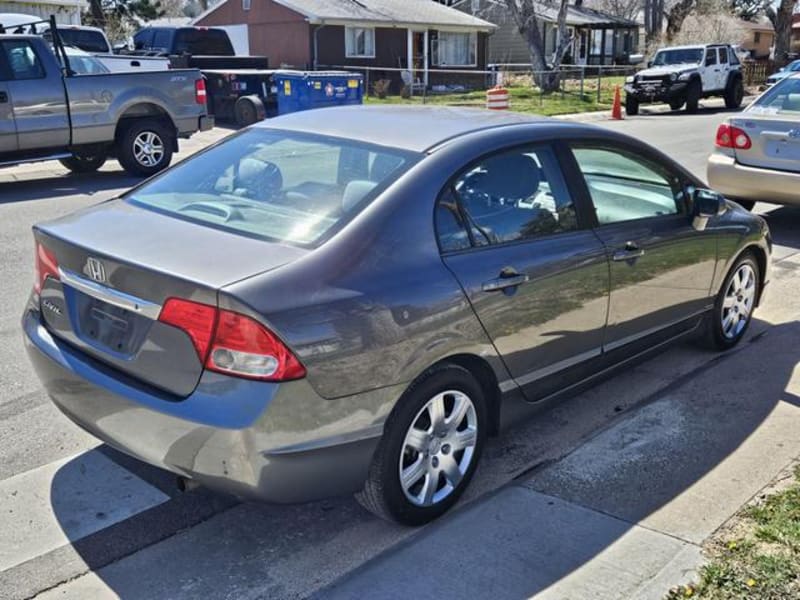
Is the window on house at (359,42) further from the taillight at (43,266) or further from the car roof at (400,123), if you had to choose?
the taillight at (43,266)

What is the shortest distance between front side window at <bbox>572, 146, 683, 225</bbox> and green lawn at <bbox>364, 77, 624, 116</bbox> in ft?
63.2

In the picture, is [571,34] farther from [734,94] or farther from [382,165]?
[382,165]

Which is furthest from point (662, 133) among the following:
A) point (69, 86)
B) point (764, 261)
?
point (764, 261)

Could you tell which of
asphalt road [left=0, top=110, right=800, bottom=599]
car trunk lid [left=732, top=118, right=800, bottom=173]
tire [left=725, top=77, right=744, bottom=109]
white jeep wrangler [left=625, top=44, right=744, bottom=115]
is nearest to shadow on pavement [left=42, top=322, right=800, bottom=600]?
asphalt road [left=0, top=110, right=800, bottom=599]

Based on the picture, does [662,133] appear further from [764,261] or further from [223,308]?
[223,308]

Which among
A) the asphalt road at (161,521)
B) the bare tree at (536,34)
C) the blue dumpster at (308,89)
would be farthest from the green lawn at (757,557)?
the bare tree at (536,34)

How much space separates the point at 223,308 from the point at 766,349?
4.07m

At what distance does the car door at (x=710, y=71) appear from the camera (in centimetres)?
2605

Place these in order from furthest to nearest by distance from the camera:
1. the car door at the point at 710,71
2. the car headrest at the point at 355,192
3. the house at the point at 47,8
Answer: the car door at the point at 710,71, the house at the point at 47,8, the car headrest at the point at 355,192

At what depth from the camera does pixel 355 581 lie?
3.05m

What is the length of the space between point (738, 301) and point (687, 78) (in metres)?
22.1

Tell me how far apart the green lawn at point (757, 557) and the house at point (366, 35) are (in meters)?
28.1

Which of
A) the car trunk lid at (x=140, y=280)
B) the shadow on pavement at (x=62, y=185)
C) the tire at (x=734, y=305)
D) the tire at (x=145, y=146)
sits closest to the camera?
the car trunk lid at (x=140, y=280)

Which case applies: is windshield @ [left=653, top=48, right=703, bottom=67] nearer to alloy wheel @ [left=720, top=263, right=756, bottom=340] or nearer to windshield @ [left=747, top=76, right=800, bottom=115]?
windshield @ [left=747, top=76, right=800, bottom=115]
